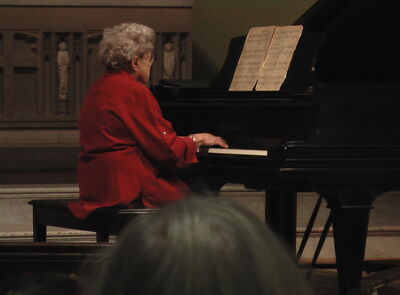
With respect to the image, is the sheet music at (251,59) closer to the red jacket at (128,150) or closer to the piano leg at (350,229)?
the red jacket at (128,150)

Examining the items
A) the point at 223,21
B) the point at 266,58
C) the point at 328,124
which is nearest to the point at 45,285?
the point at 328,124

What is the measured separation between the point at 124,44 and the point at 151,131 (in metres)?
0.39

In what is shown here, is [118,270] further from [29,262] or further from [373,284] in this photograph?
[373,284]

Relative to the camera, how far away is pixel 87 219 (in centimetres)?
364

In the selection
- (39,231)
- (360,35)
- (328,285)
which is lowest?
(328,285)

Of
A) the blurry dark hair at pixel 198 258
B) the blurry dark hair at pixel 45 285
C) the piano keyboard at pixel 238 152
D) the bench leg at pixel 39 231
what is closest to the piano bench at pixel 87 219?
the bench leg at pixel 39 231

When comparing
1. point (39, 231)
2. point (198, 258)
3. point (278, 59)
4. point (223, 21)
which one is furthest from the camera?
point (223, 21)

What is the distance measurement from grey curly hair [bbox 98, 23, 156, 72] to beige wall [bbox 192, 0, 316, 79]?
12.8 ft

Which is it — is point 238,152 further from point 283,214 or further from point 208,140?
point 283,214

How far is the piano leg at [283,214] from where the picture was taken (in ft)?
13.0

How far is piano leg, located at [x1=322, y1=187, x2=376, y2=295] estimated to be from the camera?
3.35 m

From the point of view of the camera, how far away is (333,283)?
183 inches

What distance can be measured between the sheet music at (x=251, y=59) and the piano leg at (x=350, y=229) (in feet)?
2.43

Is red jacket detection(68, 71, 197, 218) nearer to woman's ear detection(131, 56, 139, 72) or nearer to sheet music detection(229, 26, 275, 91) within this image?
woman's ear detection(131, 56, 139, 72)
